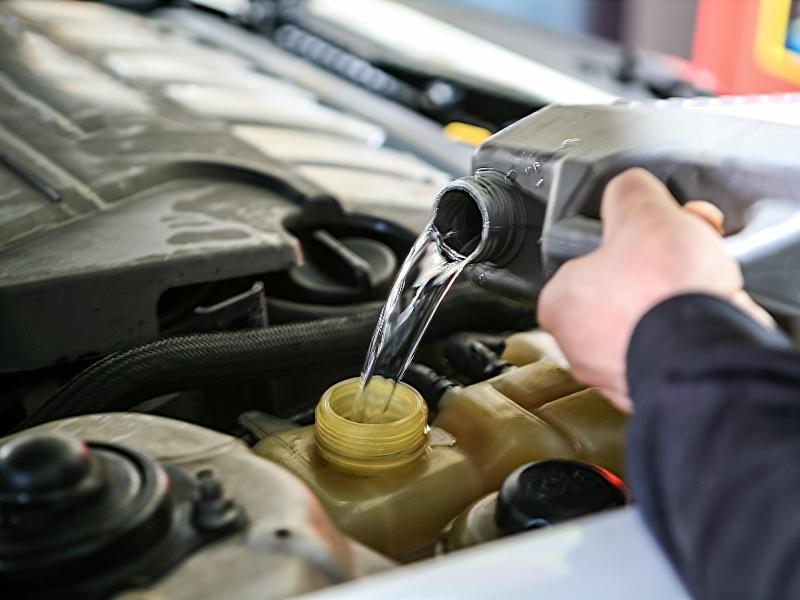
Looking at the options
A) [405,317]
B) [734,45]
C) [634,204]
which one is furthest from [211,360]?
[734,45]

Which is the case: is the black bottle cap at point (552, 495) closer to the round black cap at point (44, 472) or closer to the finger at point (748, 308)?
the finger at point (748, 308)

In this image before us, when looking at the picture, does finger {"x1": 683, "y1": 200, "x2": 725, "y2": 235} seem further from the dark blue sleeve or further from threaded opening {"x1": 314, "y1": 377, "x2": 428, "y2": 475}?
threaded opening {"x1": 314, "y1": 377, "x2": 428, "y2": 475}

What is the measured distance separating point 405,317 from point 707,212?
359 mm

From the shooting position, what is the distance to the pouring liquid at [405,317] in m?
0.96

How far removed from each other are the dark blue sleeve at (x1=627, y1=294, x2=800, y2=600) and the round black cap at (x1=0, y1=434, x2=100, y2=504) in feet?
1.23

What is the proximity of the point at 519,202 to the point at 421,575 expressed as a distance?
423 millimetres

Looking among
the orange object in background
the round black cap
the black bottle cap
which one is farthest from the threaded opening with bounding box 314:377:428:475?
the orange object in background

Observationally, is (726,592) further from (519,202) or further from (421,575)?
(519,202)

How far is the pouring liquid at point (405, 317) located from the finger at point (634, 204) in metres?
0.21

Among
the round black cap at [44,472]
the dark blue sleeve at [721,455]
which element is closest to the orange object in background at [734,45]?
the dark blue sleeve at [721,455]

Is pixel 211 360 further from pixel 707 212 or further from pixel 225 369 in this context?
pixel 707 212

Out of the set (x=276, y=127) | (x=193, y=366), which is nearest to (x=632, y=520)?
(x=193, y=366)

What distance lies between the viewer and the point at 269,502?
0.71 meters

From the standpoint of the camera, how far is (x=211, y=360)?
103 centimetres
